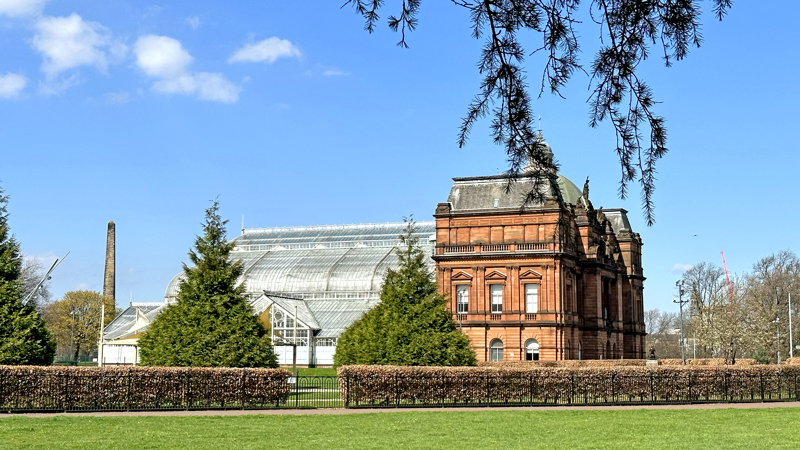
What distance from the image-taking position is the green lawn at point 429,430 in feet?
62.1

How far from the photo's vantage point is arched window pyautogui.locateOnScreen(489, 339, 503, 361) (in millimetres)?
64438

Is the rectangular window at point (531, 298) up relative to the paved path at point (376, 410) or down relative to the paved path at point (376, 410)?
up

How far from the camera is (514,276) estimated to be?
64.6 metres

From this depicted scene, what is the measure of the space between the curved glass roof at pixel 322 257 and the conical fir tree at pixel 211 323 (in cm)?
4682

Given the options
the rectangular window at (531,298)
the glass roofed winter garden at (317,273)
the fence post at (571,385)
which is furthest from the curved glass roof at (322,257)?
the fence post at (571,385)

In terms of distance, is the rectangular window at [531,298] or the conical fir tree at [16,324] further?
the rectangular window at [531,298]

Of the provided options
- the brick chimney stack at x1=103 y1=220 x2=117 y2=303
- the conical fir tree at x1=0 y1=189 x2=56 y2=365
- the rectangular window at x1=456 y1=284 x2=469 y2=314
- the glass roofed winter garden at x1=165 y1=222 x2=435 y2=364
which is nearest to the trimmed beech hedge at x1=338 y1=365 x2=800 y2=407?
the conical fir tree at x1=0 y1=189 x2=56 y2=365

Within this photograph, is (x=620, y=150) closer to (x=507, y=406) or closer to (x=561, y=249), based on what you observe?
(x=507, y=406)

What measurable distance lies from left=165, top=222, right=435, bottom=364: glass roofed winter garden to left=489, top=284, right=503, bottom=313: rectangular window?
1234 centimetres

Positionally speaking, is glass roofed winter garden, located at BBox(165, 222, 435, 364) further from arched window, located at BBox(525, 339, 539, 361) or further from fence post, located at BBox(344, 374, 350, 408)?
fence post, located at BBox(344, 374, 350, 408)

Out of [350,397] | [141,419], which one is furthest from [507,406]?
[141,419]

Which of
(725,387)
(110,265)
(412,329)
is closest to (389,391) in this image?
(412,329)

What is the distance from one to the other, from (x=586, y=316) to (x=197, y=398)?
45.6 metres

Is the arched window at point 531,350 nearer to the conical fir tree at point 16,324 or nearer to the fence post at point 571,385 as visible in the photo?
the fence post at point 571,385
